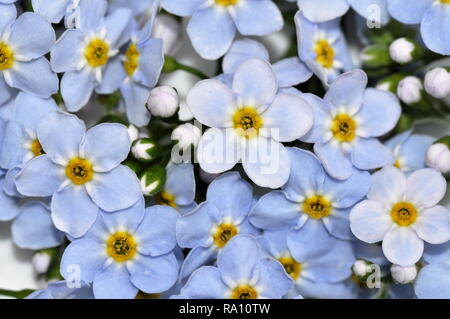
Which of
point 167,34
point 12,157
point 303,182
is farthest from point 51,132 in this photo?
point 303,182

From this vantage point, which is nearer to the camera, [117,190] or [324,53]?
[117,190]

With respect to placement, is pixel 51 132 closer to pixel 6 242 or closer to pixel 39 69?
pixel 39 69

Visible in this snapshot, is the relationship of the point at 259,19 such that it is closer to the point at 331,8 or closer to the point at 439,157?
the point at 331,8

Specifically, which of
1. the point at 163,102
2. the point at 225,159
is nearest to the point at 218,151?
the point at 225,159

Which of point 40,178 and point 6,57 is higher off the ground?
point 6,57

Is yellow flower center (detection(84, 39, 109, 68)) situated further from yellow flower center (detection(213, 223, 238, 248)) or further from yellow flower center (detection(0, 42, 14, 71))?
yellow flower center (detection(213, 223, 238, 248))

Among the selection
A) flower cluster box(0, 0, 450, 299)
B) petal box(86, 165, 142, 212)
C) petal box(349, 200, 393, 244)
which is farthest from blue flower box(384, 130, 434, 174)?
petal box(86, 165, 142, 212)
